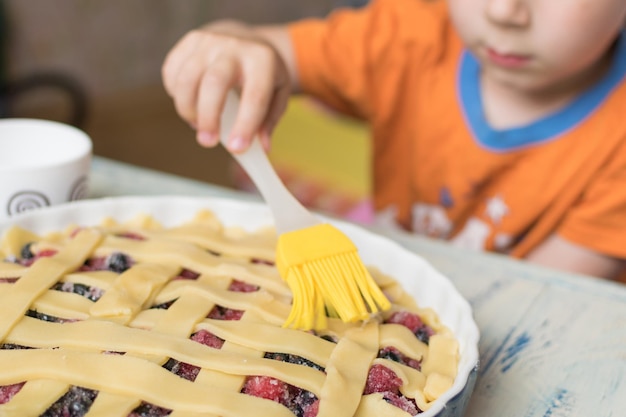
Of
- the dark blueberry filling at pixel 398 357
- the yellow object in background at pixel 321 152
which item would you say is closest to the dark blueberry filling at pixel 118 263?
the dark blueberry filling at pixel 398 357

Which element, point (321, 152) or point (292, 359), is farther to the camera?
point (321, 152)

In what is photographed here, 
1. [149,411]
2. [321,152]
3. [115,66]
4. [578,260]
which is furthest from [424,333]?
[115,66]

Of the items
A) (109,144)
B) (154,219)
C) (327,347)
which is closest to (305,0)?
(109,144)

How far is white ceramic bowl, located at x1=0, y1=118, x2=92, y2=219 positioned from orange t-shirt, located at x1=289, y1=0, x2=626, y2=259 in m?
0.45

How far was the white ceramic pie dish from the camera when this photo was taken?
0.55 meters

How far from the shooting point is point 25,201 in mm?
644

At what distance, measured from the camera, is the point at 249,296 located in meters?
0.55

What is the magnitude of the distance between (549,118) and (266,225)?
1.47 feet

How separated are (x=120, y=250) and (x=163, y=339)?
Result: 0.15 metres

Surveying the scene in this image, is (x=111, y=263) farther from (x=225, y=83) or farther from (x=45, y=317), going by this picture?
(x=225, y=83)

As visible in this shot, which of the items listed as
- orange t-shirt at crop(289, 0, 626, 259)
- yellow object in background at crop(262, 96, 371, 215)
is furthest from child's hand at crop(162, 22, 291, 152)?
yellow object in background at crop(262, 96, 371, 215)

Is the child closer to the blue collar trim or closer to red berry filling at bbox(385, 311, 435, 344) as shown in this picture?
the blue collar trim

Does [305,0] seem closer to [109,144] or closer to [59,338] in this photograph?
[109,144]

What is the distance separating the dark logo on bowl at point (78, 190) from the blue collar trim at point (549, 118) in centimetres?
53
